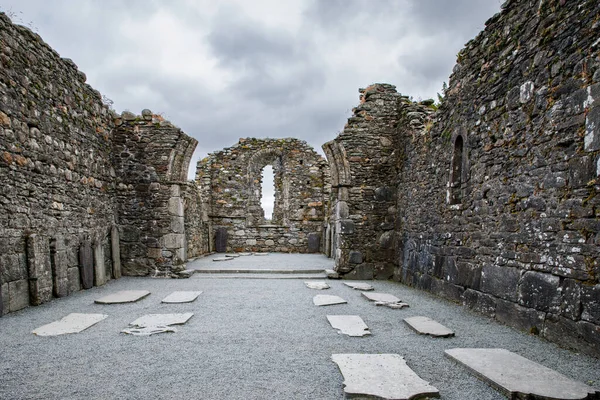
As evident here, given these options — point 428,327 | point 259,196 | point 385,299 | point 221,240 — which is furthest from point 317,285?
point 259,196

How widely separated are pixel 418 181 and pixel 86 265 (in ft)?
24.3

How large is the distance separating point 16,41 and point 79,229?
11.8ft

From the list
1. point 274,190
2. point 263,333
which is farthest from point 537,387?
point 274,190

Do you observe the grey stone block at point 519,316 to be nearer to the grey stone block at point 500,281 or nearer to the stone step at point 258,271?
the grey stone block at point 500,281

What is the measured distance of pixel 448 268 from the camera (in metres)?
6.38

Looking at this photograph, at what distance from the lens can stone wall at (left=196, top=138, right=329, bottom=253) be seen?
16.3 meters

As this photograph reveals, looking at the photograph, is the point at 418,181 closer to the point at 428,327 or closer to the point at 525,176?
the point at 525,176

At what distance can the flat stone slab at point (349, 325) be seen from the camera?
14.6ft

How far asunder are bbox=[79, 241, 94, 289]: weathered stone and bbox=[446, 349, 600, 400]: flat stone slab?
7.01 m

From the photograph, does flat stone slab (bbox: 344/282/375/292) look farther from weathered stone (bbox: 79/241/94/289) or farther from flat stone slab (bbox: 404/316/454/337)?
weathered stone (bbox: 79/241/94/289)

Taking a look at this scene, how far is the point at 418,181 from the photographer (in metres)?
7.87

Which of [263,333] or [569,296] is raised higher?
[569,296]

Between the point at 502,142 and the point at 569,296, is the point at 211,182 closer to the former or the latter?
the point at 502,142

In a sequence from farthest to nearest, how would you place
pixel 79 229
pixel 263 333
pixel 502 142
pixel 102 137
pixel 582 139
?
1. pixel 102 137
2. pixel 79 229
3. pixel 502 142
4. pixel 263 333
5. pixel 582 139
